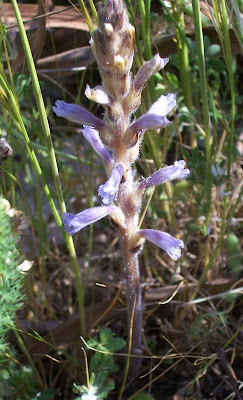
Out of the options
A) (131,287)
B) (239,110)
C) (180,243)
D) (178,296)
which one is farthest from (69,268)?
(239,110)

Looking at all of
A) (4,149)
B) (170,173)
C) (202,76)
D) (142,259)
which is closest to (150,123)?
(170,173)

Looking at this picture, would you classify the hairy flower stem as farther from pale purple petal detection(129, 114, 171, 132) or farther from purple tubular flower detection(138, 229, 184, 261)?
pale purple petal detection(129, 114, 171, 132)

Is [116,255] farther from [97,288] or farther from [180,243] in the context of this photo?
[180,243]

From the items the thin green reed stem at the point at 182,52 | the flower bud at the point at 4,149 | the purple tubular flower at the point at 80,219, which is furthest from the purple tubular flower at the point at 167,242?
the thin green reed stem at the point at 182,52

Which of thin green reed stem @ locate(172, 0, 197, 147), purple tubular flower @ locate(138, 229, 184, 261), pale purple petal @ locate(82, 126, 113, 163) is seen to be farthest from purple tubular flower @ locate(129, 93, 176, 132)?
thin green reed stem @ locate(172, 0, 197, 147)

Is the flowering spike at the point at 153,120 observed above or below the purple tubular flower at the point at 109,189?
above

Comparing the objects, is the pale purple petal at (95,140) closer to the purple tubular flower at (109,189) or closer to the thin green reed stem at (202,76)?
the purple tubular flower at (109,189)

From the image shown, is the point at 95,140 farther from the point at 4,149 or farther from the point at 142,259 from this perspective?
the point at 142,259
